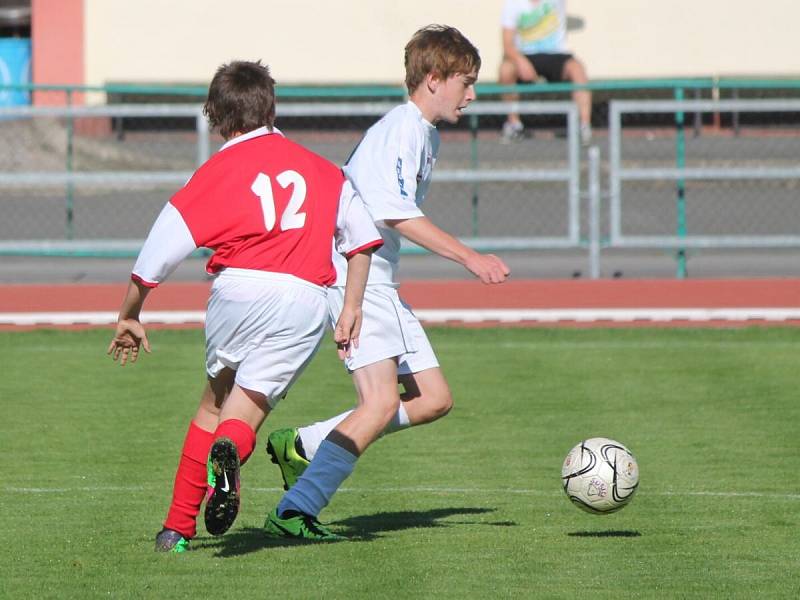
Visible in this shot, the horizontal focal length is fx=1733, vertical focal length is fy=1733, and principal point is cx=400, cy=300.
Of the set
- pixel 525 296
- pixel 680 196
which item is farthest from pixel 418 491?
pixel 680 196

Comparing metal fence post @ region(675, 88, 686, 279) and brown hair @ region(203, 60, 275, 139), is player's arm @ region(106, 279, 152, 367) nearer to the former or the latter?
brown hair @ region(203, 60, 275, 139)

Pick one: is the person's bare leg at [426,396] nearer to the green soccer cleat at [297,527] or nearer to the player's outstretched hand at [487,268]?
the green soccer cleat at [297,527]

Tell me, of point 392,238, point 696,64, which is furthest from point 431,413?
point 696,64

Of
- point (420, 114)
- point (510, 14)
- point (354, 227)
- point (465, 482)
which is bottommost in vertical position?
point (465, 482)

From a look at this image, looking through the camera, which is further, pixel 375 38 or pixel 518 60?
pixel 375 38

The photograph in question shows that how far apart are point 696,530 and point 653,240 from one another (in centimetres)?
872

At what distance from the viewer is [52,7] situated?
25.6 metres

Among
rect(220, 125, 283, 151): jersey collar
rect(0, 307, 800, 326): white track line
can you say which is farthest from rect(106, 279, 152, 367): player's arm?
rect(0, 307, 800, 326): white track line

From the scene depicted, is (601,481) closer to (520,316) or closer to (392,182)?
(392,182)

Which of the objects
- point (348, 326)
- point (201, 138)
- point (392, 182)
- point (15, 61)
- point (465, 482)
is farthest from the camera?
point (15, 61)

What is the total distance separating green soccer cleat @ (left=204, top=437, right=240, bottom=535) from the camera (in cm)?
554

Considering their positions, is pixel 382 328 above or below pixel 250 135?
below

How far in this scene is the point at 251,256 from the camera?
19.1 feet

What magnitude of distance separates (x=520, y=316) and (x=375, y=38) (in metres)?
12.0
